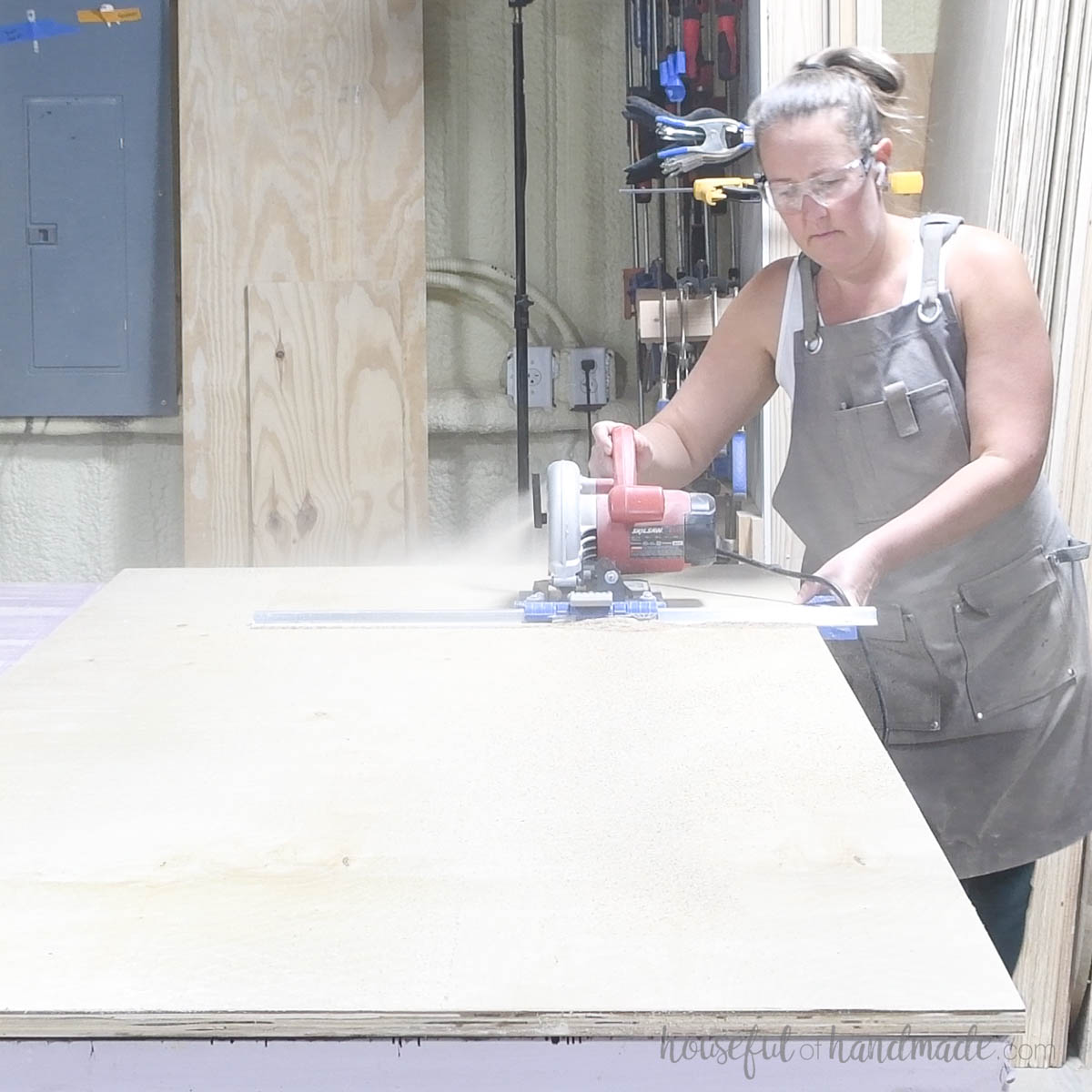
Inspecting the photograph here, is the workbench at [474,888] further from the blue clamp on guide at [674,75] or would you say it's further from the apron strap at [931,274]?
the blue clamp on guide at [674,75]

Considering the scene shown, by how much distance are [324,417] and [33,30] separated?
1133 millimetres

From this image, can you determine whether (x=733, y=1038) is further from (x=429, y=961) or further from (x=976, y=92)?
(x=976, y=92)

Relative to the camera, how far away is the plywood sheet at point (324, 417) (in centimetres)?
296

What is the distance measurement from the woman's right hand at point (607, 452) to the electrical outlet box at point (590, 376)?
1.16 metres

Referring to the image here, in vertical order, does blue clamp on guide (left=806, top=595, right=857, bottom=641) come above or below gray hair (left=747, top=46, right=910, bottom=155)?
below

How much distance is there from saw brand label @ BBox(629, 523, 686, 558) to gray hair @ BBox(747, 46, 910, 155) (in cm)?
54

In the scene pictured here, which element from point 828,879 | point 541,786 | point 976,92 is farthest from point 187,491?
point 828,879

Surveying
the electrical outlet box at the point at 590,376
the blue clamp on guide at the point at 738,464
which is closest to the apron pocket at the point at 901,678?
the blue clamp on guide at the point at 738,464

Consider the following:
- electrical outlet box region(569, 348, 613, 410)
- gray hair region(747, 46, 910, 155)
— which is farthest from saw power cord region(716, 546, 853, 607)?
electrical outlet box region(569, 348, 613, 410)

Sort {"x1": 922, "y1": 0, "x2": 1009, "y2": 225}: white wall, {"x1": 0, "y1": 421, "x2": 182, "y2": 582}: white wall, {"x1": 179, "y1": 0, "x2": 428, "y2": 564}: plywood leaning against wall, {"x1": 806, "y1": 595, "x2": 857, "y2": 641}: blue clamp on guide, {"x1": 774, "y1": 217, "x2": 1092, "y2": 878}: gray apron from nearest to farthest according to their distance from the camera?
1. {"x1": 806, "y1": 595, "x2": 857, "y2": 641}: blue clamp on guide
2. {"x1": 774, "y1": 217, "x2": 1092, "y2": 878}: gray apron
3. {"x1": 922, "y1": 0, "x2": 1009, "y2": 225}: white wall
4. {"x1": 179, "y1": 0, "x2": 428, "y2": 564}: plywood leaning against wall
5. {"x1": 0, "y1": 421, "x2": 182, "y2": 582}: white wall

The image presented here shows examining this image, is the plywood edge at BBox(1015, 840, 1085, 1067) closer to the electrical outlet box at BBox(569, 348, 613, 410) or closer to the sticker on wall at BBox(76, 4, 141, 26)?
the electrical outlet box at BBox(569, 348, 613, 410)

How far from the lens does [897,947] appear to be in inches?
32.3

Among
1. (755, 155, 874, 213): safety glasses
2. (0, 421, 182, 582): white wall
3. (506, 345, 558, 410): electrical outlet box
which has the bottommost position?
(0, 421, 182, 582): white wall

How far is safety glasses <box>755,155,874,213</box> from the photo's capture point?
1762 mm
